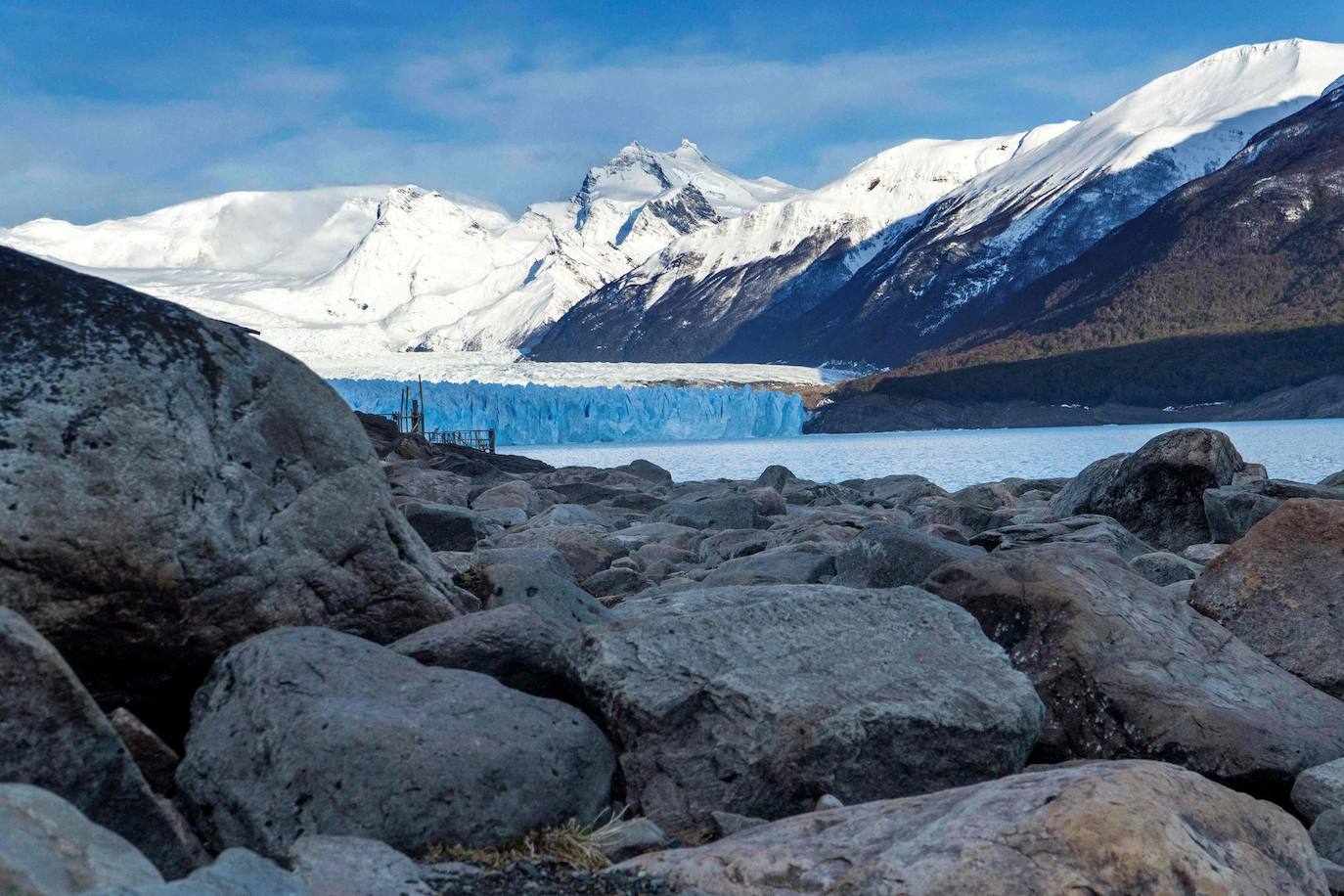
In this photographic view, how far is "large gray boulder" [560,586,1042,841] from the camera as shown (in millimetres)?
2891

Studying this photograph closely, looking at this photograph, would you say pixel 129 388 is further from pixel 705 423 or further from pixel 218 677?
pixel 705 423

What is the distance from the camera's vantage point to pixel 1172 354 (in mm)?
77500

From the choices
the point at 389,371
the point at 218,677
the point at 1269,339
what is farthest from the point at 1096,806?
the point at 1269,339

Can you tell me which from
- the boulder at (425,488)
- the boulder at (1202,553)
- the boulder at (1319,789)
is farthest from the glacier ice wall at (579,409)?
the boulder at (1319,789)

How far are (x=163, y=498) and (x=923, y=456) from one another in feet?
122

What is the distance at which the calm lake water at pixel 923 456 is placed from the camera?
2875cm

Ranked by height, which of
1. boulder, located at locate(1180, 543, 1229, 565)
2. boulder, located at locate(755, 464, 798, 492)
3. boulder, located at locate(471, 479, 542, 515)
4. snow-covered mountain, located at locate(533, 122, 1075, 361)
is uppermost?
snow-covered mountain, located at locate(533, 122, 1075, 361)

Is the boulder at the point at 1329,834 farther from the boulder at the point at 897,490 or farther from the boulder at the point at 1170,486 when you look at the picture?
the boulder at the point at 897,490

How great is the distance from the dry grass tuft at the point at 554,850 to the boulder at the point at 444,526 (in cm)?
461

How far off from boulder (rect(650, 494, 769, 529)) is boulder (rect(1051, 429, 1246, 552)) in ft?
9.45

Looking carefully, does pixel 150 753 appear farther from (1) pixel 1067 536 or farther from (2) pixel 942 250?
(2) pixel 942 250

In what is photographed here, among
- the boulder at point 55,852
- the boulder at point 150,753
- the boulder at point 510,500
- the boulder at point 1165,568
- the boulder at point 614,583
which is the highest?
the boulder at point 55,852

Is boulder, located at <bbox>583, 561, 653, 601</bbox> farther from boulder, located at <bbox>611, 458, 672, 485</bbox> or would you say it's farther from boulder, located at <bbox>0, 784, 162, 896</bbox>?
boulder, located at <bbox>611, 458, 672, 485</bbox>

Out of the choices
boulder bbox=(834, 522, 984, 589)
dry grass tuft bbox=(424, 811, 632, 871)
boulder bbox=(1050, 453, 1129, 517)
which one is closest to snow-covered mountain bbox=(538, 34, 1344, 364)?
boulder bbox=(1050, 453, 1129, 517)
